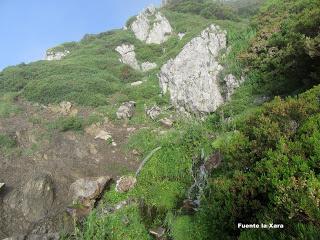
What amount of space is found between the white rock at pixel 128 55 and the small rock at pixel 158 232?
25271mm

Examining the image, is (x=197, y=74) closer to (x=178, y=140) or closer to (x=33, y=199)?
(x=178, y=140)

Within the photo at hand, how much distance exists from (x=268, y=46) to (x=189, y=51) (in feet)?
30.6

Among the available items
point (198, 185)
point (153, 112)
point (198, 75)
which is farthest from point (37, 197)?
point (198, 75)

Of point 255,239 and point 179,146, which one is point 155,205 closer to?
point 179,146

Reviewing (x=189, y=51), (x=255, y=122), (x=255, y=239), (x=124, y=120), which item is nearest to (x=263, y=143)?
(x=255, y=122)

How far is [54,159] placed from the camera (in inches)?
794

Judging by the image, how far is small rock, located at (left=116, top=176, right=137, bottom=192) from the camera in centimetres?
1666

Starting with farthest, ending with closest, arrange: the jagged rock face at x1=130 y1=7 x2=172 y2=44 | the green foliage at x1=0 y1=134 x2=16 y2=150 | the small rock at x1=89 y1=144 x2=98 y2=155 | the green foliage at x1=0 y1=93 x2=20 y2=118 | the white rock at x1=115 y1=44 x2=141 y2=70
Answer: the jagged rock face at x1=130 y1=7 x2=172 y2=44 → the white rock at x1=115 y1=44 x2=141 y2=70 → the green foliage at x1=0 y1=93 x2=20 y2=118 → the green foliage at x1=0 y1=134 x2=16 y2=150 → the small rock at x1=89 y1=144 x2=98 y2=155

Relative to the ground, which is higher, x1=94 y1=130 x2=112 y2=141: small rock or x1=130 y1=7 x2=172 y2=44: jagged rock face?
x1=130 y1=7 x2=172 y2=44: jagged rock face

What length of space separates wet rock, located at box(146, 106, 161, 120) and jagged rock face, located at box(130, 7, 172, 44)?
16.2m

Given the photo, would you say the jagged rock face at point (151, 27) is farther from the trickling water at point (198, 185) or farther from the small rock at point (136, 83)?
the trickling water at point (198, 185)

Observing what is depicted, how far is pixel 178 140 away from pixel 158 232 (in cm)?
615

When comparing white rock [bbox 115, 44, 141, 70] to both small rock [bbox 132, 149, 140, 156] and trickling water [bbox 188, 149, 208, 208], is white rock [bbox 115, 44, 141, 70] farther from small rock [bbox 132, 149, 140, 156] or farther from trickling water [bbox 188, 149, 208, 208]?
trickling water [bbox 188, 149, 208, 208]

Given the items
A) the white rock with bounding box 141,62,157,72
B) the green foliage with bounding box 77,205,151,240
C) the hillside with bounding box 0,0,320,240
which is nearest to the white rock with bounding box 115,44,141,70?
the white rock with bounding box 141,62,157,72
